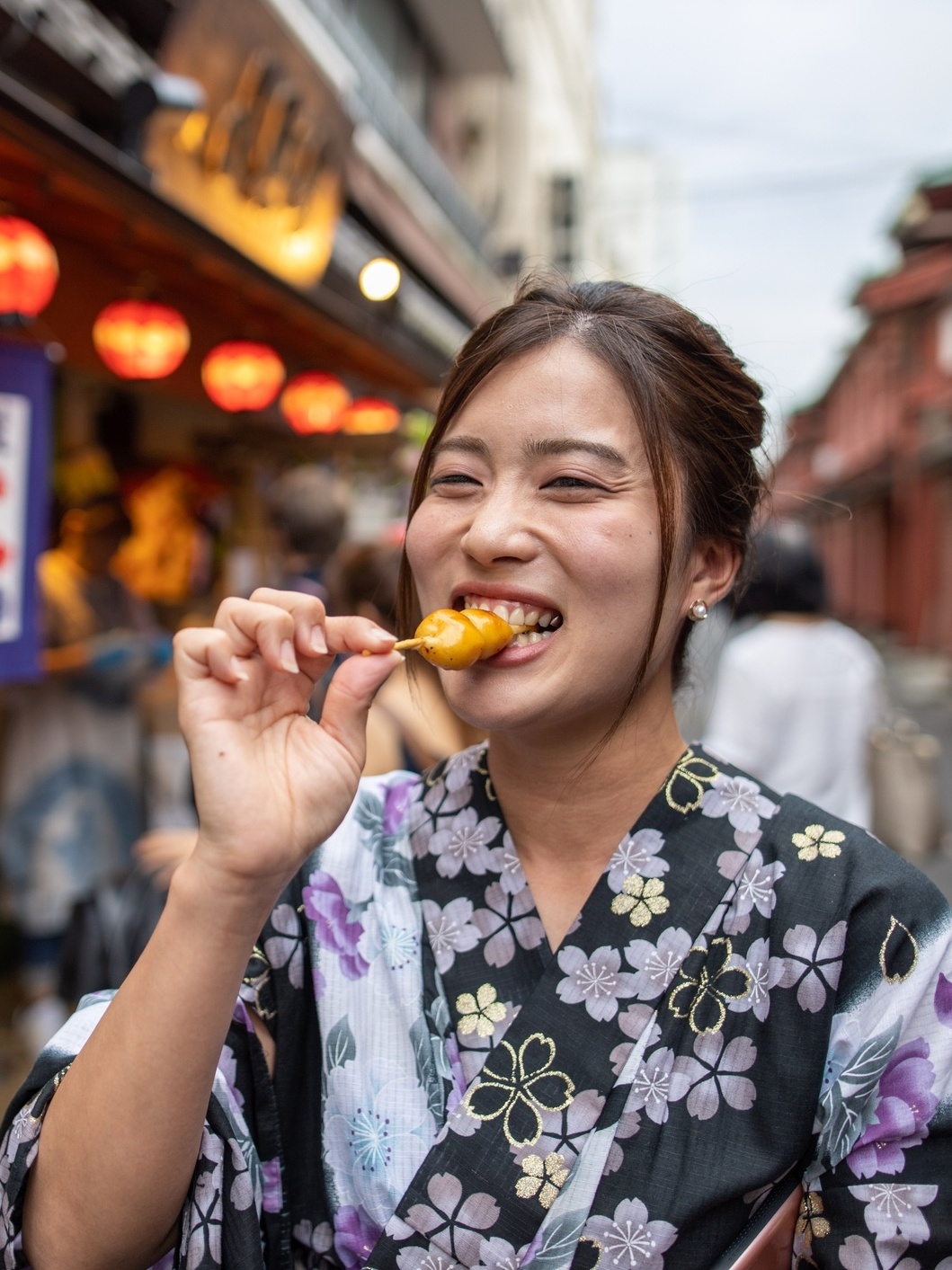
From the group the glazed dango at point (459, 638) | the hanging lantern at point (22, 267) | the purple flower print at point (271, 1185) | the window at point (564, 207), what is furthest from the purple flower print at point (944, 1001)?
the window at point (564, 207)

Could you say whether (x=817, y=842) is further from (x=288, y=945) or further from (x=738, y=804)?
(x=288, y=945)

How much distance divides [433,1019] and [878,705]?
323 cm

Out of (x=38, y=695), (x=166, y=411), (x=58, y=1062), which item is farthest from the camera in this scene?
(x=166, y=411)

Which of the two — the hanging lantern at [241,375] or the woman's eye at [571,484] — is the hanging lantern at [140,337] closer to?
the hanging lantern at [241,375]

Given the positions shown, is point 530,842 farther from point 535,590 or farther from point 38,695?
point 38,695

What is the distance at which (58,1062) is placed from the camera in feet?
4.47

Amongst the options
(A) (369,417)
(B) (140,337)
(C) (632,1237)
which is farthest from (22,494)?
(A) (369,417)

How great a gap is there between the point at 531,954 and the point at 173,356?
15.0 feet

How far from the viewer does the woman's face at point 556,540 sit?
1.46 meters

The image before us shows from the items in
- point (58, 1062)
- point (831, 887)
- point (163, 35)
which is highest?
point (163, 35)

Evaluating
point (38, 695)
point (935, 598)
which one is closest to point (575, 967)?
point (38, 695)

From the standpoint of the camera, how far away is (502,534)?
1.46 m

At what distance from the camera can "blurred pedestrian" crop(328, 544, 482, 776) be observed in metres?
3.10

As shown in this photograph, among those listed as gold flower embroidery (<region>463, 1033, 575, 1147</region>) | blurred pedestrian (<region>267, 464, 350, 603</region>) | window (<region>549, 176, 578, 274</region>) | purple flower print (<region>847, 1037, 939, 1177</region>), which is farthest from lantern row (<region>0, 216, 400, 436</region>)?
window (<region>549, 176, 578, 274</region>)
